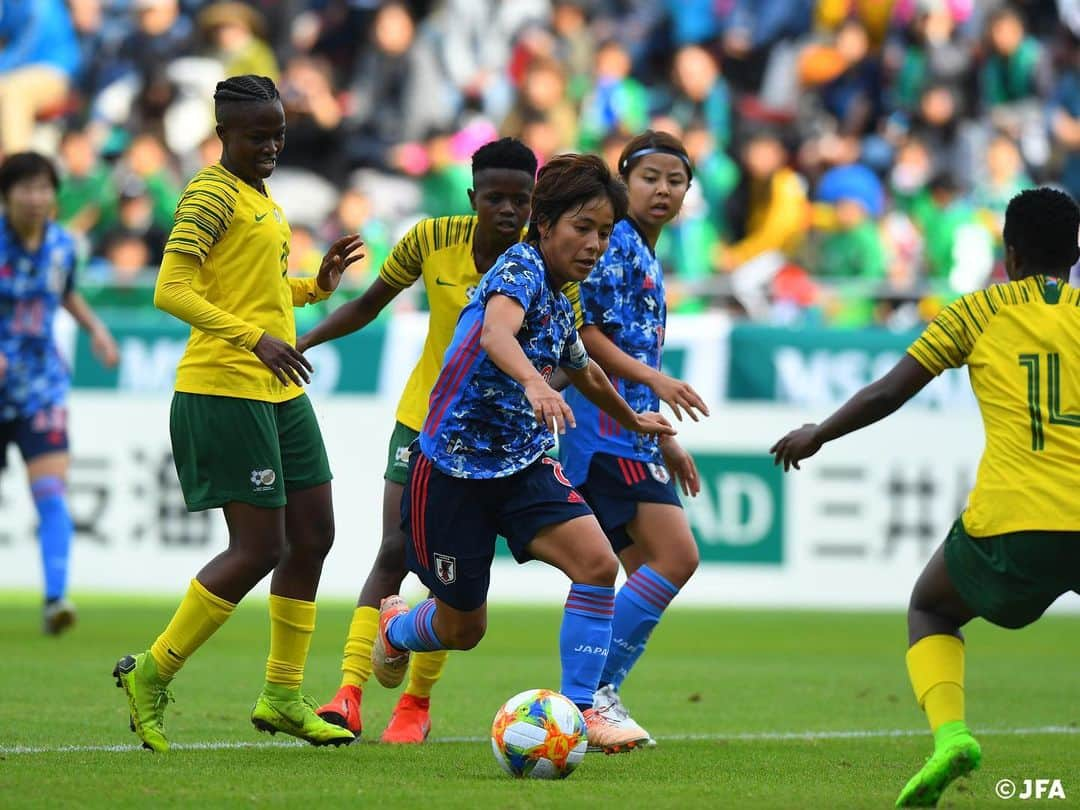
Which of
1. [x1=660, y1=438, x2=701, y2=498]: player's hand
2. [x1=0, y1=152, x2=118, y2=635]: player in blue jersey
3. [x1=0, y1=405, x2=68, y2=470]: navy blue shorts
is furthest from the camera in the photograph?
[x1=0, y1=405, x2=68, y2=470]: navy blue shorts

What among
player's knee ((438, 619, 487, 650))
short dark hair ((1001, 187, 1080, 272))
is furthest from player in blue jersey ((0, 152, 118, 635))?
short dark hair ((1001, 187, 1080, 272))

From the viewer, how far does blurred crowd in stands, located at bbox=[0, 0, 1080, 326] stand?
17719mm

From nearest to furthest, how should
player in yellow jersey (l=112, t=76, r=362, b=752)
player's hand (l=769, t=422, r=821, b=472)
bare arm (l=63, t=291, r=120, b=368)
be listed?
player's hand (l=769, t=422, r=821, b=472) < player in yellow jersey (l=112, t=76, r=362, b=752) < bare arm (l=63, t=291, r=120, b=368)

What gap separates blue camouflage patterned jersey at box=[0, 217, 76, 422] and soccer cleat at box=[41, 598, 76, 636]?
3.91 ft

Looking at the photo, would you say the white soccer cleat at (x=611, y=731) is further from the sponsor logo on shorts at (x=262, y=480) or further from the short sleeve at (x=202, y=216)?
the short sleeve at (x=202, y=216)

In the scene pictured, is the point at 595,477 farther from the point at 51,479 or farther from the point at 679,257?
the point at 679,257

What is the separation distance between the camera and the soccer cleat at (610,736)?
7.27 metres

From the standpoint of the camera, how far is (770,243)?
1792 cm

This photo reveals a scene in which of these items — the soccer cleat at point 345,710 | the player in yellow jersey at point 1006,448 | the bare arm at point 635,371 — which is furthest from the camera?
the soccer cleat at point 345,710

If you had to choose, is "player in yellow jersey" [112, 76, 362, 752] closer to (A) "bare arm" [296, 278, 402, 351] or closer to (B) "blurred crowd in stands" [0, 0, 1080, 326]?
(A) "bare arm" [296, 278, 402, 351]

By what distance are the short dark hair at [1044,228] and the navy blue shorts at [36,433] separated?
736cm

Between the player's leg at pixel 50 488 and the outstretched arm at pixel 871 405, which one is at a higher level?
the outstretched arm at pixel 871 405

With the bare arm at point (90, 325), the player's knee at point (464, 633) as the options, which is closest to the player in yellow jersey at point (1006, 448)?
the player's knee at point (464, 633)

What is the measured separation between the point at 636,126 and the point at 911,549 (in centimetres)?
664
